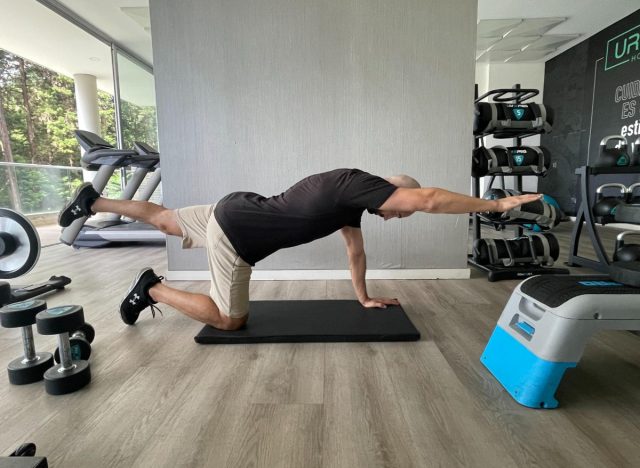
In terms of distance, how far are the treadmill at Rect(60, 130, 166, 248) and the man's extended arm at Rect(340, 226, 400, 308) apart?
2.76m

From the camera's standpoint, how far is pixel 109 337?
2.00 metres

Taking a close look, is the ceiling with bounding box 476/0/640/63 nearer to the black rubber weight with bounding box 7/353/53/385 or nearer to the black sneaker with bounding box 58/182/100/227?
the black sneaker with bounding box 58/182/100/227

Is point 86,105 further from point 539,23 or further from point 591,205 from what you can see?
point 591,205

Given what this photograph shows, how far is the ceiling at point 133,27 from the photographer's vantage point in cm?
485

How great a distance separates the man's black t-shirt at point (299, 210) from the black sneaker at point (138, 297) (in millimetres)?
585

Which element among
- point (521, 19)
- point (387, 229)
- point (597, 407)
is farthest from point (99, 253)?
point (521, 19)

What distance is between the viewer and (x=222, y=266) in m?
1.82

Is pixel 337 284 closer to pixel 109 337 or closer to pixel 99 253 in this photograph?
pixel 109 337

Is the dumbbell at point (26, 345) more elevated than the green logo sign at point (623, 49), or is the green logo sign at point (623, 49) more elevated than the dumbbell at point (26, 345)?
the green logo sign at point (623, 49)

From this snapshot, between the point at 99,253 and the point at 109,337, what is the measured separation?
2.80 meters

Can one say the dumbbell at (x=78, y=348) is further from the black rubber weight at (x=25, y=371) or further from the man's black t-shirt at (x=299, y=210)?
the man's black t-shirt at (x=299, y=210)

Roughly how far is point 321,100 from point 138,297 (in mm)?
1915

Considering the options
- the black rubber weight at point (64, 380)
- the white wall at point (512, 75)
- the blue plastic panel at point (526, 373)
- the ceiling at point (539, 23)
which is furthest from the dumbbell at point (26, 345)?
the white wall at point (512, 75)

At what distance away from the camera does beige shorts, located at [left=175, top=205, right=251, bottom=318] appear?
1.80m
